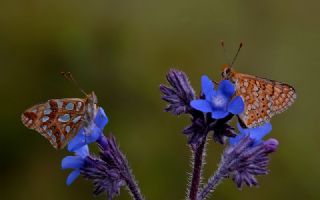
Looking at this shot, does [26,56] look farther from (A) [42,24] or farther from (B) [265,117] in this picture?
(B) [265,117]

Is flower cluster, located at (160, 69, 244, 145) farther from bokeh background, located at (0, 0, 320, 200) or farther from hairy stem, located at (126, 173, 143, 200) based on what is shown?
bokeh background, located at (0, 0, 320, 200)

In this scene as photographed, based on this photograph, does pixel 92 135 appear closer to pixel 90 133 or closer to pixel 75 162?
pixel 90 133

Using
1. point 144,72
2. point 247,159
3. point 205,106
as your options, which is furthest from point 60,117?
point 144,72

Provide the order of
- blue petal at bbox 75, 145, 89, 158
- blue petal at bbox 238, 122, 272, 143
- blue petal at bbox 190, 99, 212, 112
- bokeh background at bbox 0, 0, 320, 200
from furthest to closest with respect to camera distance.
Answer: bokeh background at bbox 0, 0, 320, 200 < blue petal at bbox 75, 145, 89, 158 < blue petal at bbox 238, 122, 272, 143 < blue petal at bbox 190, 99, 212, 112

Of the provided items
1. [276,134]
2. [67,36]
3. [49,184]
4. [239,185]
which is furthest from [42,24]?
[239,185]

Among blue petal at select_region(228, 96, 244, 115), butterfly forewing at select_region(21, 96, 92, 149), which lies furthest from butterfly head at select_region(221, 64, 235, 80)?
butterfly forewing at select_region(21, 96, 92, 149)

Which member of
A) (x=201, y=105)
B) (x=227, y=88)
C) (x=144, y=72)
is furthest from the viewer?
(x=144, y=72)
